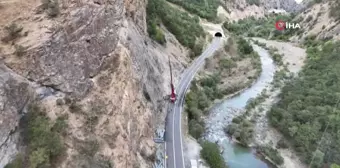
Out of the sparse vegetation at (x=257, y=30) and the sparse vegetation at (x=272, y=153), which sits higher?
the sparse vegetation at (x=257, y=30)

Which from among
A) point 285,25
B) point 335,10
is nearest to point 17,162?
point 335,10

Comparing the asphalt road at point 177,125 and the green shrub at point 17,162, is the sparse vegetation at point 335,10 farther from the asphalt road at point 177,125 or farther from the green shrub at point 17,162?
the green shrub at point 17,162

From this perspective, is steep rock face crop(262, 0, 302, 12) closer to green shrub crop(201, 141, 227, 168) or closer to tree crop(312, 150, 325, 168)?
tree crop(312, 150, 325, 168)

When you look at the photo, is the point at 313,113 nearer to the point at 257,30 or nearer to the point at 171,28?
the point at 171,28

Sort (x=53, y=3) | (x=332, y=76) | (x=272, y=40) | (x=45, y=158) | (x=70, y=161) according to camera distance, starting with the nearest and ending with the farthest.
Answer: (x=45, y=158)
(x=70, y=161)
(x=53, y=3)
(x=332, y=76)
(x=272, y=40)

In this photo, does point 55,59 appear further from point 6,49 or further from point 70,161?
point 70,161

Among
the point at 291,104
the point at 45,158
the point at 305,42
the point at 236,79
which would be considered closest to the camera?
→ the point at 45,158

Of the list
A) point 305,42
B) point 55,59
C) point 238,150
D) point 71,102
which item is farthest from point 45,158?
point 305,42

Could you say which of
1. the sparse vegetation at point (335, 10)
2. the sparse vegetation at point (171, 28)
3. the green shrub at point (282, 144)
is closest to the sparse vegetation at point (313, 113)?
the green shrub at point (282, 144)
